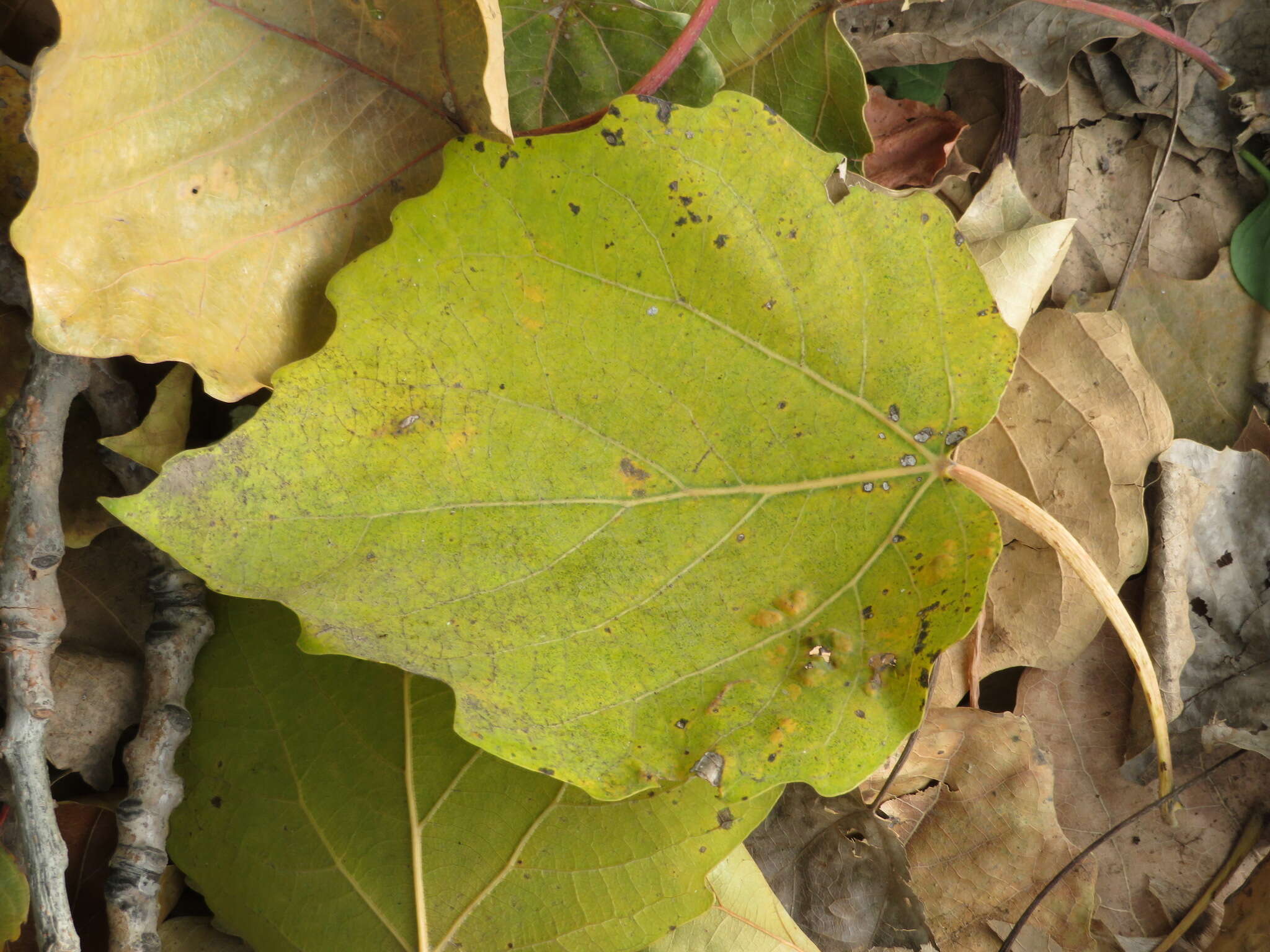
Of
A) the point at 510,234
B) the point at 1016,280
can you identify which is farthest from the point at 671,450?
the point at 1016,280

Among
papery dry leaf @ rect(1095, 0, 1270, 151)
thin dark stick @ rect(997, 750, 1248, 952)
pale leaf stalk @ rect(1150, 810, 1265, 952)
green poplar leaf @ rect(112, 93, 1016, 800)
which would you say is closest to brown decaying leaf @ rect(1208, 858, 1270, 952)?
pale leaf stalk @ rect(1150, 810, 1265, 952)

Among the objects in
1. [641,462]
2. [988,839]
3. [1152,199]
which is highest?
[1152,199]

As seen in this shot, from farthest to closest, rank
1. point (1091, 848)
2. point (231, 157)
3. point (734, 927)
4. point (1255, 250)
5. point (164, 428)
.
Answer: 1. point (1255, 250)
2. point (1091, 848)
3. point (734, 927)
4. point (164, 428)
5. point (231, 157)

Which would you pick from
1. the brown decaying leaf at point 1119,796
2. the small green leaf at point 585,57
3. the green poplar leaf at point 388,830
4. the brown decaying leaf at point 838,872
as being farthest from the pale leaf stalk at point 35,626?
the brown decaying leaf at point 1119,796

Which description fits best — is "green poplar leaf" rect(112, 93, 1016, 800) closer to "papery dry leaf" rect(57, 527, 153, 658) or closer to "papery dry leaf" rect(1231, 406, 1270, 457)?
"papery dry leaf" rect(57, 527, 153, 658)

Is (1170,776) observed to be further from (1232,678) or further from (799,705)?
(799,705)

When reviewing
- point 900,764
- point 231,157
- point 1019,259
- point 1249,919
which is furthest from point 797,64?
point 1249,919

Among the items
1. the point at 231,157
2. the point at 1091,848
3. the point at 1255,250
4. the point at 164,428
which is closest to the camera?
the point at 231,157

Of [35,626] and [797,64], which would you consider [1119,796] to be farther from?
[35,626]
